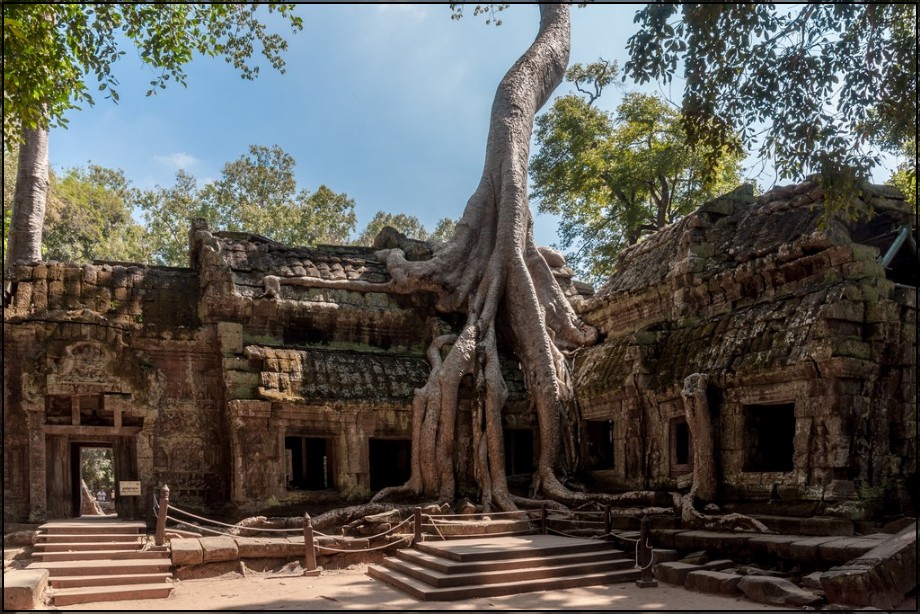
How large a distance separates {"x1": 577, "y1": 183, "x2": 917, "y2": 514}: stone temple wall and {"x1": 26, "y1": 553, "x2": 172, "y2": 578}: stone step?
610 centimetres

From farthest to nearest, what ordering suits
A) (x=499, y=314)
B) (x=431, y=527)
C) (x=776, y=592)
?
1. (x=499, y=314)
2. (x=431, y=527)
3. (x=776, y=592)

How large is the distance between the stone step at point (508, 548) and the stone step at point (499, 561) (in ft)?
0.21

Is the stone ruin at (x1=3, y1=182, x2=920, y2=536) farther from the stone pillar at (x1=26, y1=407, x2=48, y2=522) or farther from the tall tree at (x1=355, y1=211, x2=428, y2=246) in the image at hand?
the tall tree at (x1=355, y1=211, x2=428, y2=246)

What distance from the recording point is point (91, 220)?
21.7m

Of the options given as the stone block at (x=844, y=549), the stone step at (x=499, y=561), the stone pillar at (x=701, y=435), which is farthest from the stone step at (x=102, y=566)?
the stone block at (x=844, y=549)

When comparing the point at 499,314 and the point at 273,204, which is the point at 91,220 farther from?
the point at 499,314

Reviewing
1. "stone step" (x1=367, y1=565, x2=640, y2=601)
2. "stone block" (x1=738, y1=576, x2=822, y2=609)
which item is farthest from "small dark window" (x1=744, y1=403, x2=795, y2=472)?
"stone block" (x1=738, y1=576, x2=822, y2=609)

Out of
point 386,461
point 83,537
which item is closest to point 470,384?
point 386,461

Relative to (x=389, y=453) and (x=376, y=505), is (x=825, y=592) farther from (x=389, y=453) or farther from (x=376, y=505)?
(x=389, y=453)

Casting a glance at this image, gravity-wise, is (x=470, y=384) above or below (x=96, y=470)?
above

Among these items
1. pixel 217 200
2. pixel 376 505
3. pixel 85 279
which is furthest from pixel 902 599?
pixel 217 200

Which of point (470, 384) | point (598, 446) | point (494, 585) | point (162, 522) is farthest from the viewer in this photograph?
point (598, 446)

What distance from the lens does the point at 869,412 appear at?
8.11m

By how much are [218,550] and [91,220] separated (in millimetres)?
15869
